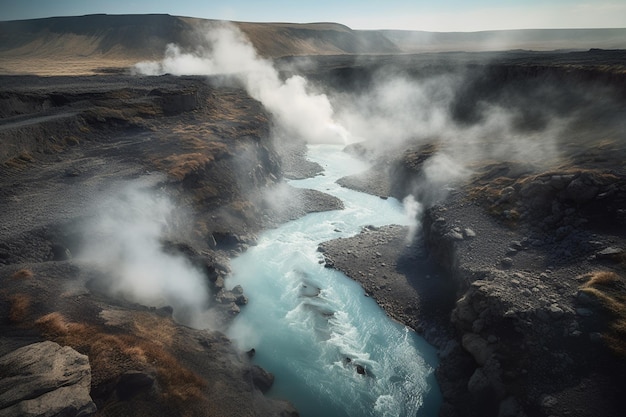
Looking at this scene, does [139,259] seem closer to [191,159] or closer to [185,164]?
[185,164]

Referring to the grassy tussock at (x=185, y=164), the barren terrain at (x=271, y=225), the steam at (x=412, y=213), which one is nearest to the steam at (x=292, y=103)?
the barren terrain at (x=271, y=225)

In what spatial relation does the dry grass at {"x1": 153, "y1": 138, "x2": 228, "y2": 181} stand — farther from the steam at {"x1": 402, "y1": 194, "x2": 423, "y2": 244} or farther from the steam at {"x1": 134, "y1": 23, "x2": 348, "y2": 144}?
the steam at {"x1": 134, "y1": 23, "x2": 348, "y2": 144}

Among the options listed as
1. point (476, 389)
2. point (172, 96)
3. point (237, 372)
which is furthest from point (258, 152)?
point (476, 389)

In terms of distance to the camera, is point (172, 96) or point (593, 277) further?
point (172, 96)

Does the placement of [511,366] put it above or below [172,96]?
below

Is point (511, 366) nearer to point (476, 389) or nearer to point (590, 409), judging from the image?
point (476, 389)

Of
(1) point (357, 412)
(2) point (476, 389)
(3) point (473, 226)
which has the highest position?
(3) point (473, 226)

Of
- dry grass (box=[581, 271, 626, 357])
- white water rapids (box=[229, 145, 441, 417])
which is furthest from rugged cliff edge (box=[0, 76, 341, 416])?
dry grass (box=[581, 271, 626, 357])
